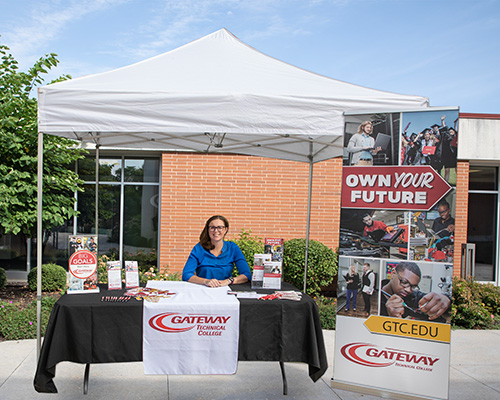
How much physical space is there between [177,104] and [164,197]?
5574mm

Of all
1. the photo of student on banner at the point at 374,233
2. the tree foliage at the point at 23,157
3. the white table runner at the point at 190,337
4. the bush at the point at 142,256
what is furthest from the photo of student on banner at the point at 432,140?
the bush at the point at 142,256

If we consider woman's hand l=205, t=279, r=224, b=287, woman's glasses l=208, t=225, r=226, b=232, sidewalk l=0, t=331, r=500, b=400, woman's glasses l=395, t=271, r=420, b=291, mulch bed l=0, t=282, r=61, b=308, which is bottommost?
mulch bed l=0, t=282, r=61, b=308

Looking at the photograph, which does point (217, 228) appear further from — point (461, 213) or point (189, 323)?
point (461, 213)

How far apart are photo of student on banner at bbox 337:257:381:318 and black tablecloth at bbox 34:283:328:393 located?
12.0 inches

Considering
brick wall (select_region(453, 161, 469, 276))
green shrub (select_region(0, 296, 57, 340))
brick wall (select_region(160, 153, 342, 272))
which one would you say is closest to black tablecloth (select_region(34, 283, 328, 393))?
green shrub (select_region(0, 296, 57, 340))

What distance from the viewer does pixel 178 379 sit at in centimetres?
412

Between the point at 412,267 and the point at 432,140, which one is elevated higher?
the point at 432,140

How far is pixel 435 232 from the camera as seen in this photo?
3.15 meters

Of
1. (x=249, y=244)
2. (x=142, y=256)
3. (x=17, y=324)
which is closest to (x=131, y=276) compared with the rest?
(x=17, y=324)

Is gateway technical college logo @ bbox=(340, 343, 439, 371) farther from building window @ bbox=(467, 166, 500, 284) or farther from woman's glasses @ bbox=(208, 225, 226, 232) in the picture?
building window @ bbox=(467, 166, 500, 284)

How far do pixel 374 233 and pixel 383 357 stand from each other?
36.2 inches

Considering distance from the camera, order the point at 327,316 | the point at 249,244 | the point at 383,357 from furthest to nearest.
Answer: the point at 249,244 → the point at 327,316 → the point at 383,357

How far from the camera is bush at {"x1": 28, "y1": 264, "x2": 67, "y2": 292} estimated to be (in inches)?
303

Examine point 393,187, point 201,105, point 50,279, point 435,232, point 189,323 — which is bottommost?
point 50,279
